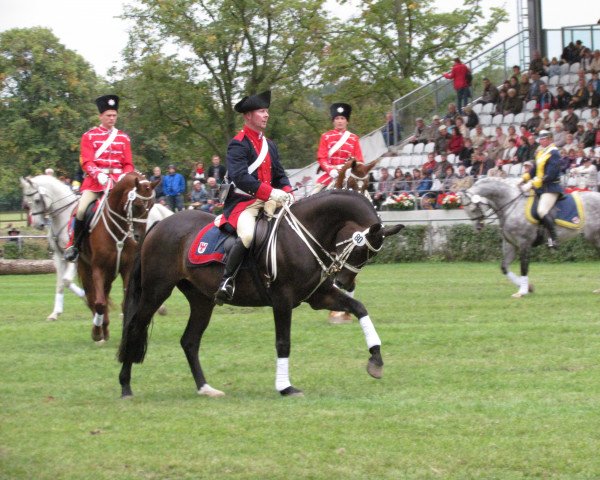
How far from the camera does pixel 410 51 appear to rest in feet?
143

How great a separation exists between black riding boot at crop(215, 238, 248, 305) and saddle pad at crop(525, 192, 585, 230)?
11.2 m

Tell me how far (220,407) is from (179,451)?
5.72ft

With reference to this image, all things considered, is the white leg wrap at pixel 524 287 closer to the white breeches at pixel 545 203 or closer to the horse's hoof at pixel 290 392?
the white breeches at pixel 545 203

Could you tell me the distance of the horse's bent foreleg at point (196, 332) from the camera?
1085 centimetres

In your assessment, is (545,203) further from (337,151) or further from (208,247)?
(208,247)

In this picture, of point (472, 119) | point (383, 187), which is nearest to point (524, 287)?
point (383, 187)

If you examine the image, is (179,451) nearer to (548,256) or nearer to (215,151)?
(548,256)

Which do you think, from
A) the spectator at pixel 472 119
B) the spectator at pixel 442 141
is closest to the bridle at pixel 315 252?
the spectator at pixel 442 141

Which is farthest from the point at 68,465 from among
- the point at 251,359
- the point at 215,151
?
the point at 215,151

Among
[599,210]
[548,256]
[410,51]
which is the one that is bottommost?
[548,256]

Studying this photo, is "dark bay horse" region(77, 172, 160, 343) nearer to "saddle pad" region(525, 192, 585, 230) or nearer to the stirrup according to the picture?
the stirrup

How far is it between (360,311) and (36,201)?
8.99 meters

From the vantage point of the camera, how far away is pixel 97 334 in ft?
49.1

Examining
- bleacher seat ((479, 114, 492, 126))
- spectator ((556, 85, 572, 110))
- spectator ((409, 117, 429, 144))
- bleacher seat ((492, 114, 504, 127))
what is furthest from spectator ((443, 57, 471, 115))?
spectator ((556, 85, 572, 110))
